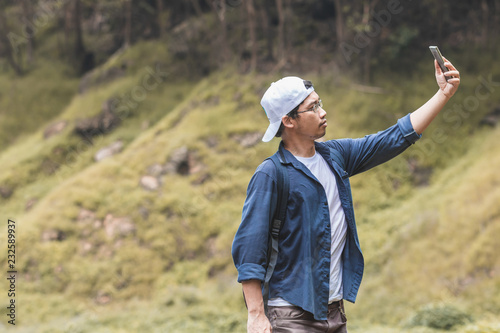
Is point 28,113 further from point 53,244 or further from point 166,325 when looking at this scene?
point 166,325

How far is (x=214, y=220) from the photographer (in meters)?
13.8

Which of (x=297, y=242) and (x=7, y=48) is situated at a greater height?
(x=7, y=48)

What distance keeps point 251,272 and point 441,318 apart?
6699 mm

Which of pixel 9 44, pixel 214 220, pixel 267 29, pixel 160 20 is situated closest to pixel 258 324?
pixel 214 220

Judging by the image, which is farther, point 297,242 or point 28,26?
point 28,26

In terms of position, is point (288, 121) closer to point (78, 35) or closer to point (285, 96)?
point (285, 96)

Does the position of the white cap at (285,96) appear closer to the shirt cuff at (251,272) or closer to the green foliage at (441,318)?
the shirt cuff at (251,272)

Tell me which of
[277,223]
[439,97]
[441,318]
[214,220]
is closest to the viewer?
[277,223]

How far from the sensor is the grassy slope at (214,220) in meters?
10.4

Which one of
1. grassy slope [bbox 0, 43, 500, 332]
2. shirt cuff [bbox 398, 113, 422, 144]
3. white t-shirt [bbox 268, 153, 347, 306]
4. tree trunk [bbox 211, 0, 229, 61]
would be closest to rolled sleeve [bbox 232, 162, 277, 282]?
white t-shirt [bbox 268, 153, 347, 306]

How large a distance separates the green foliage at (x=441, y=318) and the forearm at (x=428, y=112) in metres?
6.09

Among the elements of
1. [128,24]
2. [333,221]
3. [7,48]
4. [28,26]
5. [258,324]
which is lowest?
[258,324]

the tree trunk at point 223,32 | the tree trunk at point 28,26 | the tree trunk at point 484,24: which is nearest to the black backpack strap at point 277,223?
the tree trunk at point 484,24

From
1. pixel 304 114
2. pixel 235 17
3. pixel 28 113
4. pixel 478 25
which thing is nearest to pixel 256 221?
pixel 304 114
